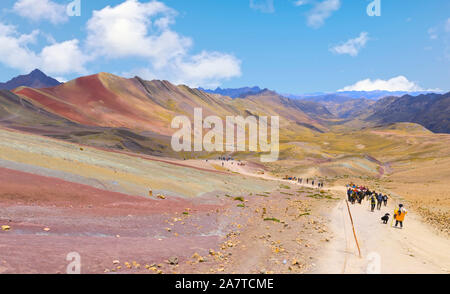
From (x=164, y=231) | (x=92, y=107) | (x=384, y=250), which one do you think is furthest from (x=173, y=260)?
(x=92, y=107)

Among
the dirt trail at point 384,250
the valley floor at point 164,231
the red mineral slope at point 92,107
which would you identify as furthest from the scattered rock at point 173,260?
the red mineral slope at point 92,107

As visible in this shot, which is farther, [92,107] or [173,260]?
[92,107]

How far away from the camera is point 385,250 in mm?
17203

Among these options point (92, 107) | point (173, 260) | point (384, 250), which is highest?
point (92, 107)

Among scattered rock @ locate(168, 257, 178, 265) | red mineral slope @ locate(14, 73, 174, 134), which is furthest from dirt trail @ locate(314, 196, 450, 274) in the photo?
red mineral slope @ locate(14, 73, 174, 134)

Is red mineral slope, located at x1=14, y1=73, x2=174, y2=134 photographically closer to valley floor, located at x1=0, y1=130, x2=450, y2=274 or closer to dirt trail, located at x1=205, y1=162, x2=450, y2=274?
valley floor, located at x1=0, y1=130, x2=450, y2=274

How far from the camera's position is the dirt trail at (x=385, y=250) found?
13.9 meters

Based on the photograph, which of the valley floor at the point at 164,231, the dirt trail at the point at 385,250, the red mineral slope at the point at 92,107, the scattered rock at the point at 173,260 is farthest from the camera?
the red mineral slope at the point at 92,107

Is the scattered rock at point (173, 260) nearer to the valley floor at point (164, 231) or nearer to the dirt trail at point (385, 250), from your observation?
the valley floor at point (164, 231)

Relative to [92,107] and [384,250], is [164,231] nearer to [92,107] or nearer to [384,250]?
[384,250]
